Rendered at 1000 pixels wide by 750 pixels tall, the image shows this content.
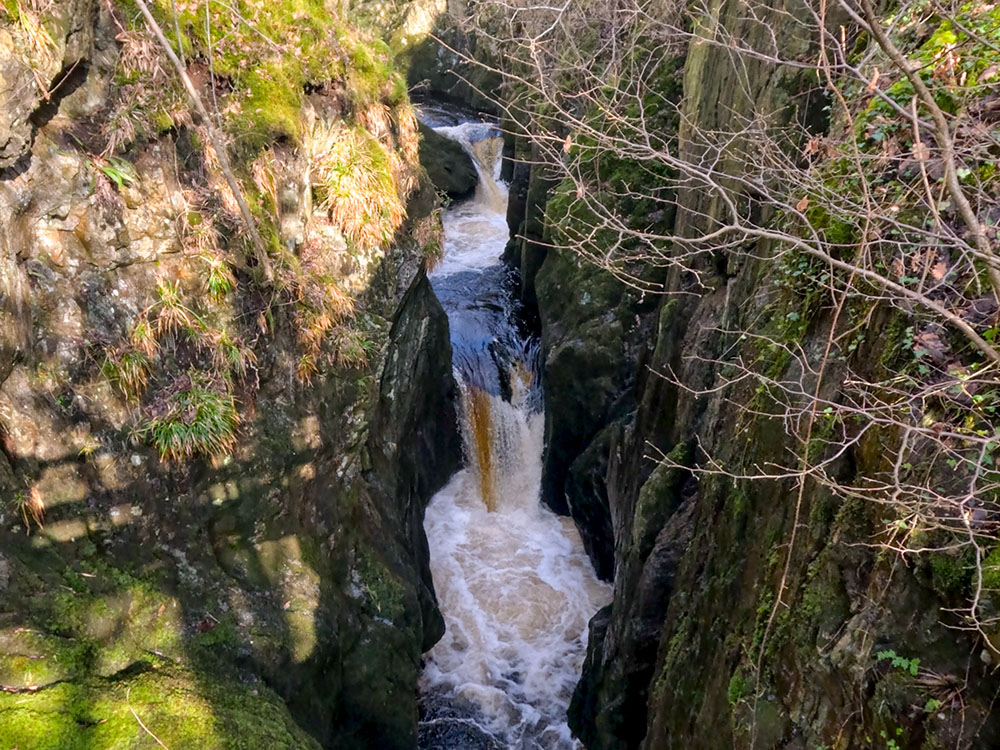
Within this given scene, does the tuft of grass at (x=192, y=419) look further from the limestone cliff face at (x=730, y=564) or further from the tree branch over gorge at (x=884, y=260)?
the limestone cliff face at (x=730, y=564)

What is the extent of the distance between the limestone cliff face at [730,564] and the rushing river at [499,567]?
29.8 inches

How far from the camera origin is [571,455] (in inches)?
443

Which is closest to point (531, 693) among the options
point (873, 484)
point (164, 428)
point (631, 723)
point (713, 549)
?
point (631, 723)

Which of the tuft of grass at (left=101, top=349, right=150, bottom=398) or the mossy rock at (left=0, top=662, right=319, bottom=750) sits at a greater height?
the tuft of grass at (left=101, top=349, right=150, bottom=398)

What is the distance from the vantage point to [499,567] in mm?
10641

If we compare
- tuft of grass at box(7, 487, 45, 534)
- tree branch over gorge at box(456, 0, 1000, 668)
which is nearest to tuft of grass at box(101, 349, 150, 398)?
tuft of grass at box(7, 487, 45, 534)

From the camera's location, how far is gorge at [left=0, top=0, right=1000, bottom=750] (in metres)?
3.03

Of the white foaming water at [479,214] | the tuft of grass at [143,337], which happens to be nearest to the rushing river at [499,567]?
the white foaming water at [479,214]

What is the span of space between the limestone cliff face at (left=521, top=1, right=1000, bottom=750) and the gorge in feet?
0.10

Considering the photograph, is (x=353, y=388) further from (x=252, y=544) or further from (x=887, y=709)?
(x=887, y=709)

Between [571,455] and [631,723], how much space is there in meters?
5.13

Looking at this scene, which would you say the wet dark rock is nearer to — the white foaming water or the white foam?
the white foaming water

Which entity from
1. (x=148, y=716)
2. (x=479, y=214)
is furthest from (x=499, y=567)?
(x=479, y=214)

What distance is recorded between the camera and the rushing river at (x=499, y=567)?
8.39 metres
